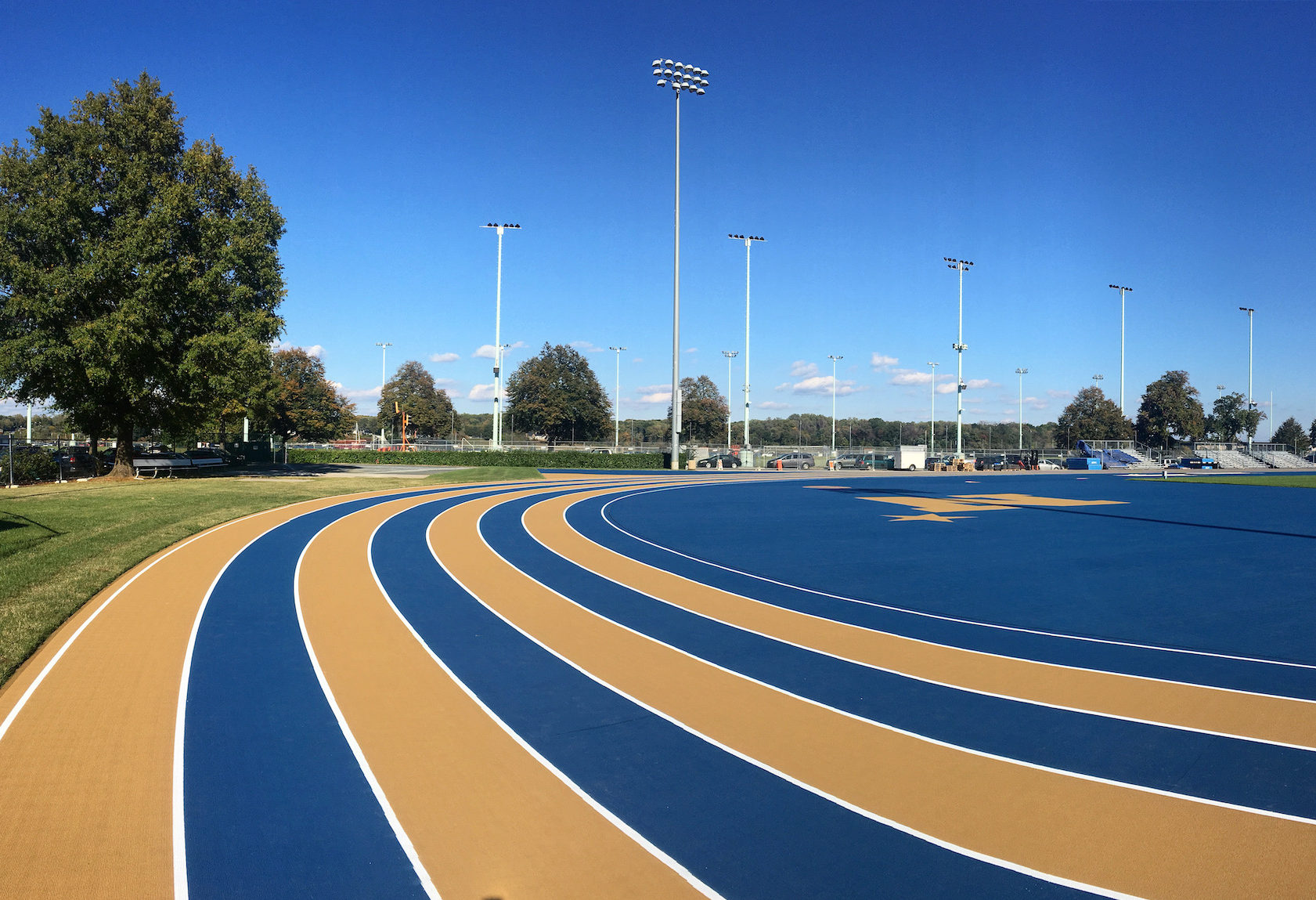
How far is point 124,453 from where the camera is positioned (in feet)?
102

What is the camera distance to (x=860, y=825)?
174 inches

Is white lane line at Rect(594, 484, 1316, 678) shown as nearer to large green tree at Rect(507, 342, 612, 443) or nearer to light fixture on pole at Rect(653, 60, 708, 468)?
light fixture on pole at Rect(653, 60, 708, 468)

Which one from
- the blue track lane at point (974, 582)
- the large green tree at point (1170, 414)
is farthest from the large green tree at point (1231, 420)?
the blue track lane at point (974, 582)

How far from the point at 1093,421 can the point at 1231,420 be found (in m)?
15.3

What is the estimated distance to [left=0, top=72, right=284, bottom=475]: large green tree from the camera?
26.9 m

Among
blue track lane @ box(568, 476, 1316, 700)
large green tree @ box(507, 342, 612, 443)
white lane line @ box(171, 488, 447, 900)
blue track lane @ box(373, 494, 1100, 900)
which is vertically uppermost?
large green tree @ box(507, 342, 612, 443)

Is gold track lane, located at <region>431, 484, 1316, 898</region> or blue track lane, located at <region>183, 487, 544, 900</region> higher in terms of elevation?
gold track lane, located at <region>431, 484, 1316, 898</region>

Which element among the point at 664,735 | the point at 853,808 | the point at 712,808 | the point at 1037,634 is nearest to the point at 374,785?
the point at 664,735

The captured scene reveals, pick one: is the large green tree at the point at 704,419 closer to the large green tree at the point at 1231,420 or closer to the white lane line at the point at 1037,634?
the large green tree at the point at 1231,420

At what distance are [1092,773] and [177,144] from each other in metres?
39.3

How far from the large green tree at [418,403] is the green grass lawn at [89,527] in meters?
59.9

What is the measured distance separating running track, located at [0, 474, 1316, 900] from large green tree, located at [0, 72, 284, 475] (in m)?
20.1

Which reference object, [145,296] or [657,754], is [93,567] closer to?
[657,754]

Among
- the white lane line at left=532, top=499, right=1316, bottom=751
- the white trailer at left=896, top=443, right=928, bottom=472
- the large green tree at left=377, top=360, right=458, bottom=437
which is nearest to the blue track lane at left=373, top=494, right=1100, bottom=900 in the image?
the white lane line at left=532, top=499, right=1316, bottom=751
